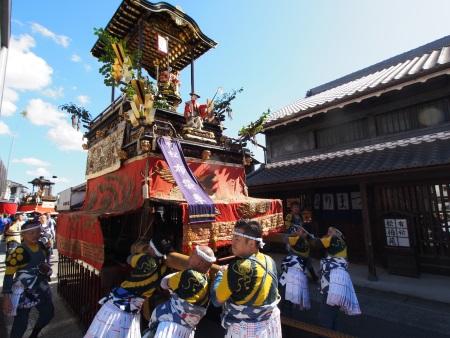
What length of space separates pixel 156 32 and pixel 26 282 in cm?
664

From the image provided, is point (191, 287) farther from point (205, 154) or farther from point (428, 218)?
point (428, 218)

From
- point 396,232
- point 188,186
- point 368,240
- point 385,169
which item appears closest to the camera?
point 188,186

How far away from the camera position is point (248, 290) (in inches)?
93.7

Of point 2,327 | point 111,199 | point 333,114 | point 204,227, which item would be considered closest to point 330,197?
point 333,114

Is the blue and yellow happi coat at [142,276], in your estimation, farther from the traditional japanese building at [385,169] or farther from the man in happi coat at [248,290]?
the traditional japanese building at [385,169]

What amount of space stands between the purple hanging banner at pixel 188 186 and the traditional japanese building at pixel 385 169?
4.71 metres

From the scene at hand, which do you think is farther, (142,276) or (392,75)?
(392,75)

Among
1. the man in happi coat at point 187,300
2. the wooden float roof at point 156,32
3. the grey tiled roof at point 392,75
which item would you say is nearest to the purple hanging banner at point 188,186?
the man in happi coat at point 187,300

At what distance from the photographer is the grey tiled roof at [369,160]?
6.71 m

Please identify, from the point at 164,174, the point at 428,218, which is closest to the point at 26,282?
the point at 164,174

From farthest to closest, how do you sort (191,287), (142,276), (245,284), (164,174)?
(164,174), (142,276), (191,287), (245,284)

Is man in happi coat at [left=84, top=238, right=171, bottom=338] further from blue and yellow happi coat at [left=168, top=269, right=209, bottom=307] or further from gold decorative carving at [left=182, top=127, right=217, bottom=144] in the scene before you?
gold decorative carving at [left=182, top=127, right=217, bottom=144]

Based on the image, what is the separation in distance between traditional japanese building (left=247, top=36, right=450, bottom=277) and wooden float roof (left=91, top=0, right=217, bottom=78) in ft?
16.5

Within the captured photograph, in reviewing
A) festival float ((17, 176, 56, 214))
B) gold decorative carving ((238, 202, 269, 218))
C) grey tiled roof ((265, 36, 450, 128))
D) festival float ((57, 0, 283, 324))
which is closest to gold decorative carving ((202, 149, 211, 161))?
festival float ((57, 0, 283, 324))
